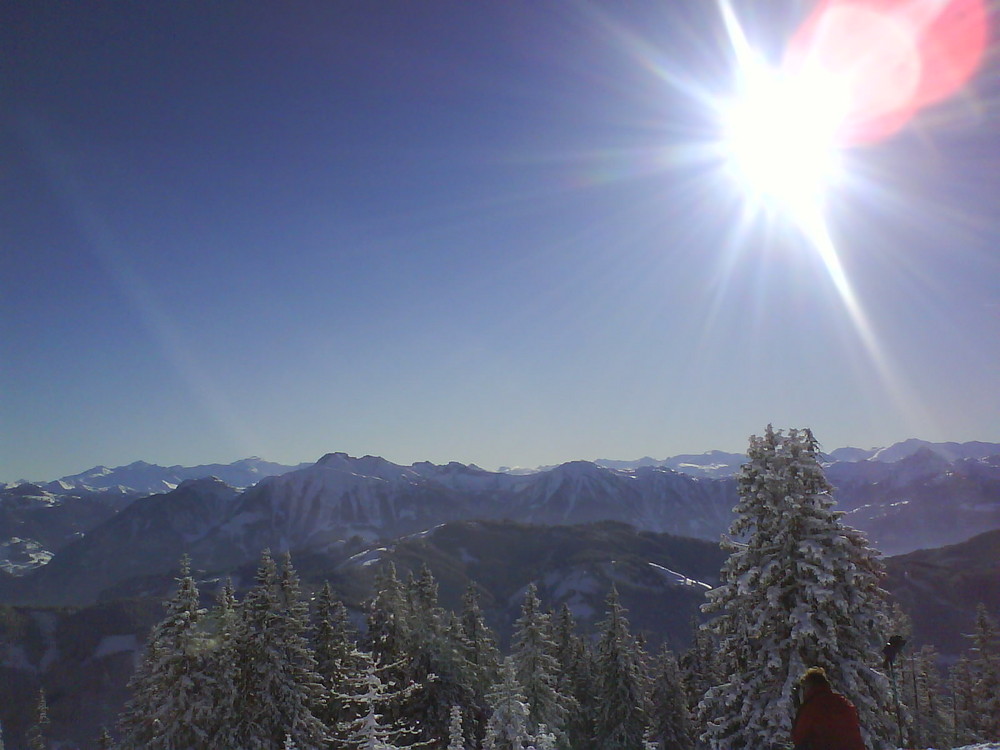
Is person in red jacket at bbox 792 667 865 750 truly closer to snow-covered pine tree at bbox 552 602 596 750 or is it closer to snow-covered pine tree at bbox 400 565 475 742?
snow-covered pine tree at bbox 400 565 475 742

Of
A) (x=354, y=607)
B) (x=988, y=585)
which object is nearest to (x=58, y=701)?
(x=354, y=607)

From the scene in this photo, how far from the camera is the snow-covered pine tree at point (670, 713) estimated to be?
3578 cm

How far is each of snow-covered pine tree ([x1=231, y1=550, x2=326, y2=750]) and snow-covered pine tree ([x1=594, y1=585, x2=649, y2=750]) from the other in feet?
53.3

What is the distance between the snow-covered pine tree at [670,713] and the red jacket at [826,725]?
3285 centimetres

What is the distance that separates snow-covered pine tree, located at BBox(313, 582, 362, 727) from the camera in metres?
28.0

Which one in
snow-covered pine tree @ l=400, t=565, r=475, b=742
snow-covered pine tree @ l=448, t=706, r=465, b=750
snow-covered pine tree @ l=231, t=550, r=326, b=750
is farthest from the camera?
snow-covered pine tree @ l=400, t=565, r=475, b=742

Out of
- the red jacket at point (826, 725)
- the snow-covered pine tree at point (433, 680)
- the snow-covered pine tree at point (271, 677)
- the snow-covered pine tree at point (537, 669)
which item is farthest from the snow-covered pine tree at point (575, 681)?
the red jacket at point (826, 725)

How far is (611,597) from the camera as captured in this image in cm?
3506

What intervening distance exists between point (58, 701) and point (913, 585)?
843ft

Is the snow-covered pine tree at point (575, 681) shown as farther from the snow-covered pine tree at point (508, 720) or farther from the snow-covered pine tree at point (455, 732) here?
the snow-covered pine tree at point (455, 732)

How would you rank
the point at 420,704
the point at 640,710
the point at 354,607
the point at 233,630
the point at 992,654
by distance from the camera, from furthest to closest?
1. the point at 354,607
2. the point at 992,654
3. the point at 640,710
4. the point at 420,704
5. the point at 233,630

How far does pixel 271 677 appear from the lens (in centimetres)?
2462

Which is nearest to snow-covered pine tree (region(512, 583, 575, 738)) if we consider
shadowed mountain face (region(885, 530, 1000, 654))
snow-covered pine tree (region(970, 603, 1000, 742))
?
snow-covered pine tree (region(970, 603, 1000, 742))

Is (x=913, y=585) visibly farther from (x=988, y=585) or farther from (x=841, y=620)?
(x=841, y=620)
